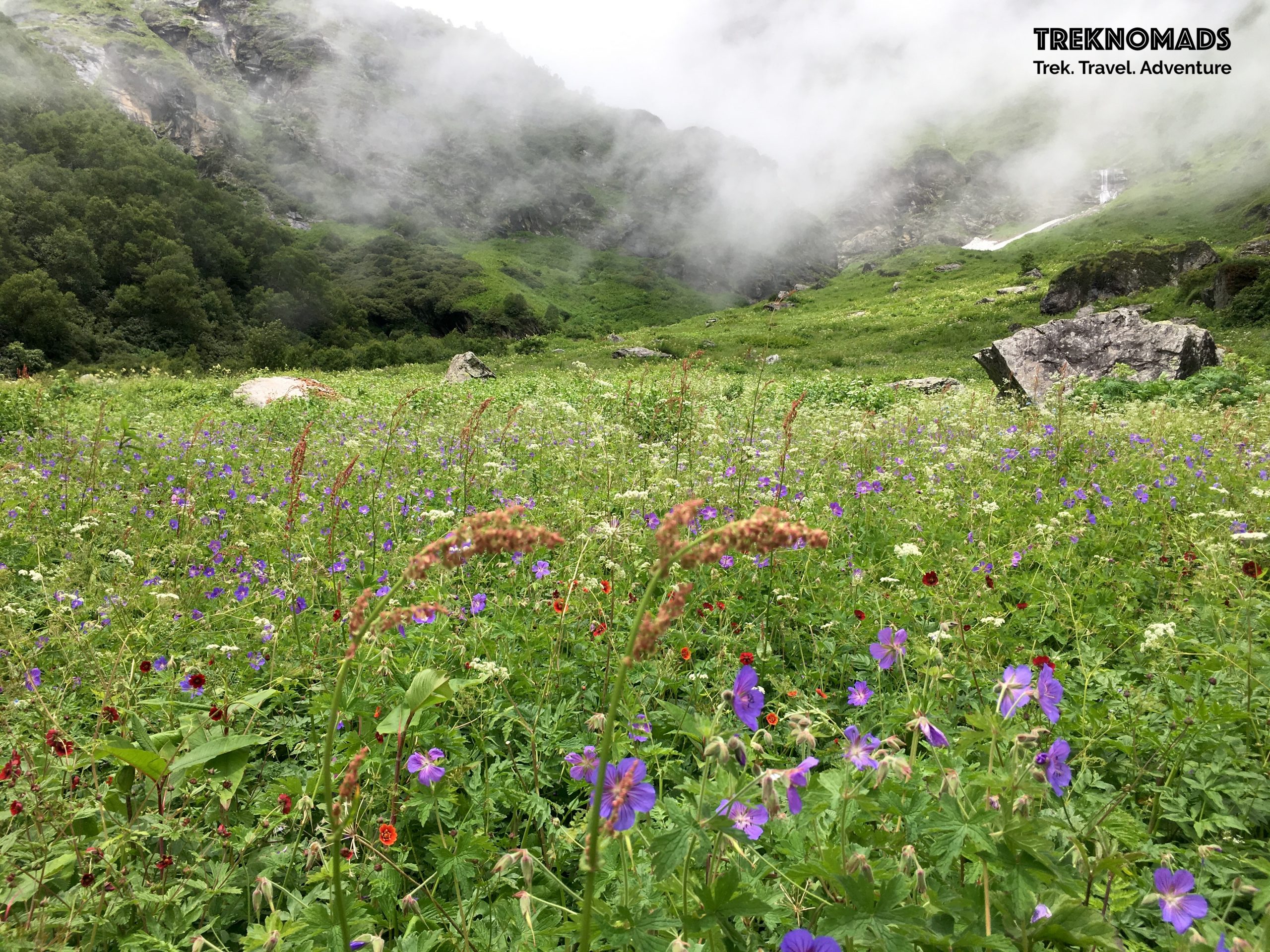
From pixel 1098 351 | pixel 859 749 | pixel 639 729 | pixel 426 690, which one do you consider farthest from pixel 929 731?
pixel 1098 351

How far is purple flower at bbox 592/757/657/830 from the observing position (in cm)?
98

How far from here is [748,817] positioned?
1.31 metres

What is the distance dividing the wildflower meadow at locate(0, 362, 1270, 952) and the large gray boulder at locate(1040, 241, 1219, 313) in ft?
110

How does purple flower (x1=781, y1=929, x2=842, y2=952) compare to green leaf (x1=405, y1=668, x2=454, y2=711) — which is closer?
purple flower (x1=781, y1=929, x2=842, y2=952)

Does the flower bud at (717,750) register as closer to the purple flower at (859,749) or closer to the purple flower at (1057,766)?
the purple flower at (859,749)

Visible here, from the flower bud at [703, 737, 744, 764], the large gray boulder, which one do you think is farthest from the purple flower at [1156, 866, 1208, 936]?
the large gray boulder

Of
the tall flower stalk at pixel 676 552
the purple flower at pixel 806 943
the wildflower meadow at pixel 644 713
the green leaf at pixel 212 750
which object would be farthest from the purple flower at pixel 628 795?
the green leaf at pixel 212 750

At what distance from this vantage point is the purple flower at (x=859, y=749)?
1328mm

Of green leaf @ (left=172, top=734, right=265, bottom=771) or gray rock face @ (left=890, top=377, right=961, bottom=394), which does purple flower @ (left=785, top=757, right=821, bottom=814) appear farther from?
gray rock face @ (left=890, top=377, right=961, bottom=394)

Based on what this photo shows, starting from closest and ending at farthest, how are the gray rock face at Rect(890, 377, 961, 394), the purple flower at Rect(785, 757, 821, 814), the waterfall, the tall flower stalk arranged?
the tall flower stalk < the purple flower at Rect(785, 757, 821, 814) < the gray rock face at Rect(890, 377, 961, 394) < the waterfall

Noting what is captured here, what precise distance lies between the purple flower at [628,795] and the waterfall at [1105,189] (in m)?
150

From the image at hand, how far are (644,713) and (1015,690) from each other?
4.53ft

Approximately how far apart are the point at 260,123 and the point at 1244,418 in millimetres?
138079

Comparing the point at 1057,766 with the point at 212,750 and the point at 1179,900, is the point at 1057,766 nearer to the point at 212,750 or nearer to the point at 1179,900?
the point at 1179,900
